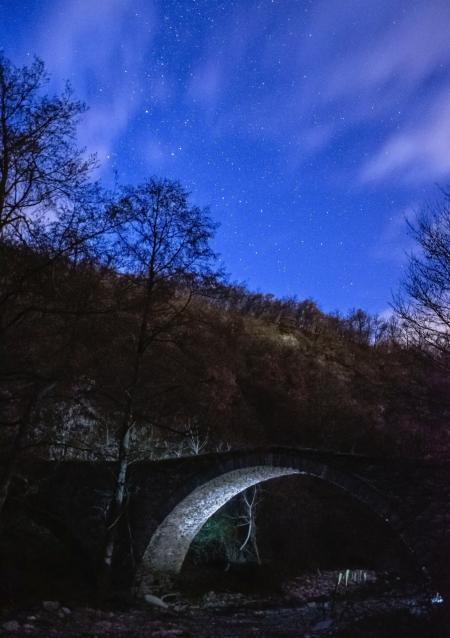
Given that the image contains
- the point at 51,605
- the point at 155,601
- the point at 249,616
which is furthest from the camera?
the point at 155,601

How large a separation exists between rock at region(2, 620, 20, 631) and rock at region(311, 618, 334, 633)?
617 cm

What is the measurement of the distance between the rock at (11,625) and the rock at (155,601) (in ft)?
18.7

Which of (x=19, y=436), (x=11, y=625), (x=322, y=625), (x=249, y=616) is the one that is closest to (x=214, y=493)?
(x=249, y=616)

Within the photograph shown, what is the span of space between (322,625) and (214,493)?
5688 millimetres

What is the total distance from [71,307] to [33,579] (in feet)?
31.4

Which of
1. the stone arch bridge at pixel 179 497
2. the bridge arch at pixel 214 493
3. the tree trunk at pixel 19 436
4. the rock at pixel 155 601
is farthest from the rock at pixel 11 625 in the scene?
the bridge arch at pixel 214 493

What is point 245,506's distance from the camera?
23125 millimetres

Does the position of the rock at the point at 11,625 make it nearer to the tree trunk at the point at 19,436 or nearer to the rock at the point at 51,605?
the rock at the point at 51,605

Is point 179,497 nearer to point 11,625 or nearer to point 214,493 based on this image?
point 214,493

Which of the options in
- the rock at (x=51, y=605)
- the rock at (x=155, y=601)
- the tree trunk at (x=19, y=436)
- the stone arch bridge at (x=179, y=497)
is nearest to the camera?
the tree trunk at (x=19, y=436)

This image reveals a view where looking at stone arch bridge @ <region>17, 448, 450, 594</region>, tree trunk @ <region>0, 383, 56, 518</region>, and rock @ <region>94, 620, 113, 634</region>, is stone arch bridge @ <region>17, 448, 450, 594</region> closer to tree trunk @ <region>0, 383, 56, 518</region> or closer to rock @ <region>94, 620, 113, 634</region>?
rock @ <region>94, 620, 113, 634</region>

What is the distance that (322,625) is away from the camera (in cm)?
1190

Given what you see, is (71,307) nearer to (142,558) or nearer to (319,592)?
(142,558)

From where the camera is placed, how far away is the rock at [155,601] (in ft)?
45.2
